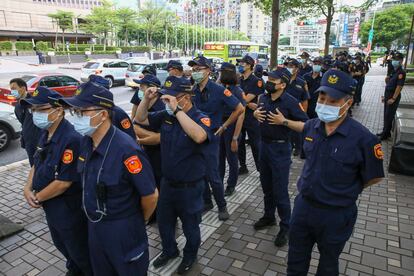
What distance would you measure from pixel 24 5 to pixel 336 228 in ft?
240

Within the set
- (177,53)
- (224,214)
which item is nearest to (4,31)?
(177,53)

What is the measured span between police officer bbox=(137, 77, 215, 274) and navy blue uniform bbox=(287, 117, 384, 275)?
98 centimetres

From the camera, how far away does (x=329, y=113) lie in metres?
2.57

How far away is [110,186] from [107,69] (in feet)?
60.2

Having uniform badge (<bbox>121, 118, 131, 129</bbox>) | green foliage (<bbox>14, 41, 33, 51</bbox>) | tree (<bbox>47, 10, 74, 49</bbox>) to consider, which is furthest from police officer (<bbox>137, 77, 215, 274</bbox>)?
tree (<bbox>47, 10, 74, 49</bbox>)

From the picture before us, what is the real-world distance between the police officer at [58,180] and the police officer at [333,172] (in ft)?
6.44

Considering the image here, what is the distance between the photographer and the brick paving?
139 inches

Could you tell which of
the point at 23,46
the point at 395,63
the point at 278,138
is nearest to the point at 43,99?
the point at 278,138

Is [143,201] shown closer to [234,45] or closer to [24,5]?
[234,45]

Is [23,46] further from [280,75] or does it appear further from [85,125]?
[85,125]

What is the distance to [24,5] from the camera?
60438mm

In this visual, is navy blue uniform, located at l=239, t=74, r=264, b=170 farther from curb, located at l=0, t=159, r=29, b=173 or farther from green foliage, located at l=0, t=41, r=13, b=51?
green foliage, located at l=0, t=41, r=13, b=51

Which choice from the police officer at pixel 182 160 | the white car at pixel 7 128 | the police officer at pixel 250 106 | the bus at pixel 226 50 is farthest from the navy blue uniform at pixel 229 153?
the bus at pixel 226 50

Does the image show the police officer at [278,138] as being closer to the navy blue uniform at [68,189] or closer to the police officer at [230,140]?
the police officer at [230,140]
